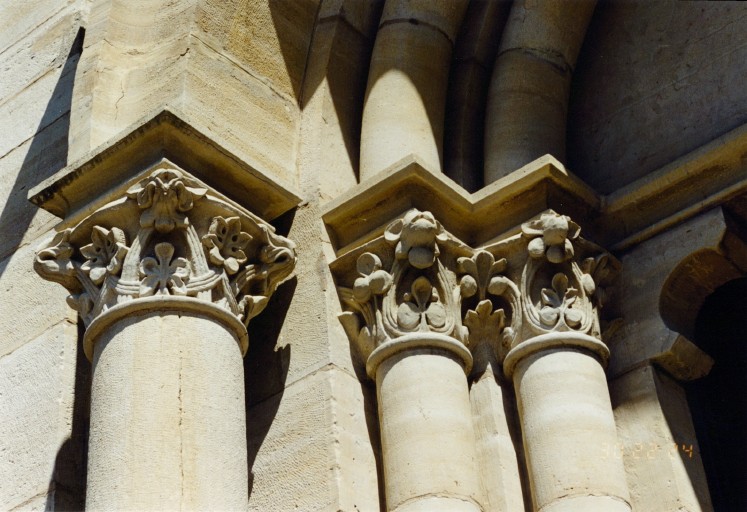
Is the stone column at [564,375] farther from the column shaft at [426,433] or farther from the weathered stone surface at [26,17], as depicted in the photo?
the weathered stone surface at [26,17]

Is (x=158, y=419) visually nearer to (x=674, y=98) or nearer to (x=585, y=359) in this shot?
(x=585, y=359)

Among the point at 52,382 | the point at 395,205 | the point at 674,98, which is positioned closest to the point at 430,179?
the point at 395,205

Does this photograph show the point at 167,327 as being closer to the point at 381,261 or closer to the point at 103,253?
the point at 103,253

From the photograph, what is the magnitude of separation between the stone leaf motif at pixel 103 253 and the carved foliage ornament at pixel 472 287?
85cm

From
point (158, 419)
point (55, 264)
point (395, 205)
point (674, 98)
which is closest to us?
point (158, 419)

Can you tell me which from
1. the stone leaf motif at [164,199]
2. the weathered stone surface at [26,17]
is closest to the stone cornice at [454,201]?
the stone leaf motif at [164,199]

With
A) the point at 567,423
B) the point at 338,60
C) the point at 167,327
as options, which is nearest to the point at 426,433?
the point at 567,423

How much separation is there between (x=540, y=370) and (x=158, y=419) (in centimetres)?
136

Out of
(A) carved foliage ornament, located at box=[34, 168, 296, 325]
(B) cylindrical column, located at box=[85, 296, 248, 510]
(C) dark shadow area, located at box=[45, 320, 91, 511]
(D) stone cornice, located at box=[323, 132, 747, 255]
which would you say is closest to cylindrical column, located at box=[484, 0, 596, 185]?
(D) stone cornice, located at box=[323, 132, 747, 255]

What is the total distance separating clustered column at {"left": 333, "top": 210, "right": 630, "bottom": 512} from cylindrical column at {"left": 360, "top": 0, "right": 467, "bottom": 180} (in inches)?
19.0

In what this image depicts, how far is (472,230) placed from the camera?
5.55 metres

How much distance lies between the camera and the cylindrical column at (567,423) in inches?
190

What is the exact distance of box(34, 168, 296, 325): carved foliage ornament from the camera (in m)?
4.89
